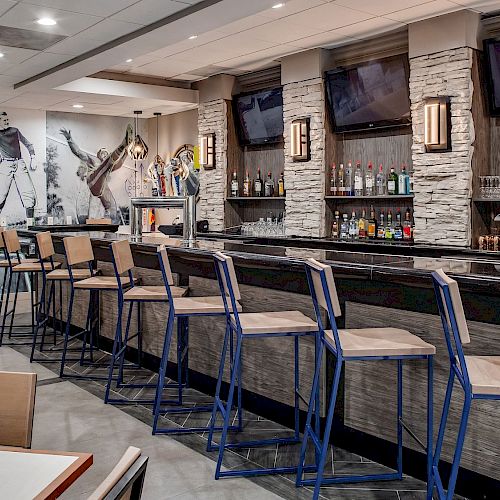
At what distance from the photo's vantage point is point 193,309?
142 inches

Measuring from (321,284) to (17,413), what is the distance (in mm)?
1365

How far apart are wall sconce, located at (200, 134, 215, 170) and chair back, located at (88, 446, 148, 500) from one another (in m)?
8.10

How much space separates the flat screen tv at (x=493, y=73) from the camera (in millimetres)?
A: 5852

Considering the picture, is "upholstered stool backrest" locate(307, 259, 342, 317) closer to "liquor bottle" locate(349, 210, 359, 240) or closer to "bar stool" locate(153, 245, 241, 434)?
"bar stool" locate(153, 245, 241, 434)

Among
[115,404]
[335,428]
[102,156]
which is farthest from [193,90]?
[335,428]

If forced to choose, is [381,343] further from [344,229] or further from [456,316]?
[344,229]

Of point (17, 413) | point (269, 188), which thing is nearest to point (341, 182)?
point (269, 188)

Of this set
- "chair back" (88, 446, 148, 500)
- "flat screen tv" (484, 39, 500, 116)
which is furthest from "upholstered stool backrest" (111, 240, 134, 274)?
"flat screen tv" (484, 39, 500, 116)

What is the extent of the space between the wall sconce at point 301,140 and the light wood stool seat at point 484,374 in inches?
208

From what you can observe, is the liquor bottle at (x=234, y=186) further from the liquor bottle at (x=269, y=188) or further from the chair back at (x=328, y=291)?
the chair back at (x=328, y=291)

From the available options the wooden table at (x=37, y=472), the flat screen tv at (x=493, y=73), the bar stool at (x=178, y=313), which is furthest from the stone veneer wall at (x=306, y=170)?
the wooden table at (x=37, y=472)

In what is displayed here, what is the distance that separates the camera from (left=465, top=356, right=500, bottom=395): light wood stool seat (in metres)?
2.18

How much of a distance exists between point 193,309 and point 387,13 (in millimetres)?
3806

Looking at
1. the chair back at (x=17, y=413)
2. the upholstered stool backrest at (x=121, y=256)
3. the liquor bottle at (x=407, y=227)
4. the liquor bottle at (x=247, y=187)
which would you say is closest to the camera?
the chair back at (x=17, y=413)
